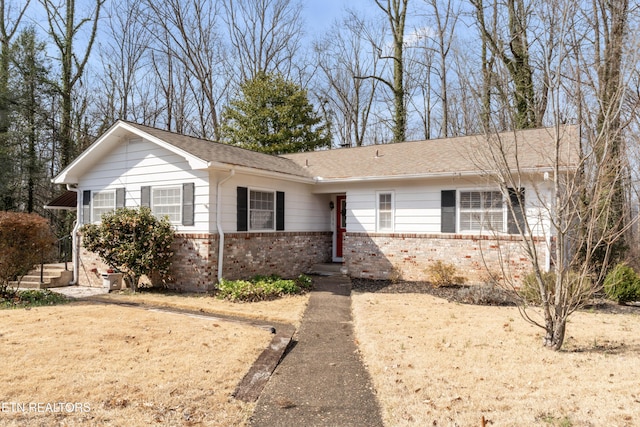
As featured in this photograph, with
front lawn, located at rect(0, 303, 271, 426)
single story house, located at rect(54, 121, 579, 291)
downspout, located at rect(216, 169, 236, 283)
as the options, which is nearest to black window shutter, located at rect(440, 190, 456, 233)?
single story house, located at rect(54, 121, 579, 291)

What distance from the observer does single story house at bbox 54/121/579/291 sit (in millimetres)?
10117

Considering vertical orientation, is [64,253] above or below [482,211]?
below

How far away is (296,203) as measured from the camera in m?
12.8

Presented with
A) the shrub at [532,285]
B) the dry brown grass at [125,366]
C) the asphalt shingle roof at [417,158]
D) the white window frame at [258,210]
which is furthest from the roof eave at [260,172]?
the shrub at [532,285]

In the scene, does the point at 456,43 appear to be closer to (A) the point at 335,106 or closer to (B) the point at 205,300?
(B) the point at 205,300

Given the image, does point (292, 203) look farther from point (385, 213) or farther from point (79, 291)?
point (79, 291)

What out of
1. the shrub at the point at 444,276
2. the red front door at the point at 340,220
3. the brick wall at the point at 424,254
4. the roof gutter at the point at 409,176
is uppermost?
the roof gutter at the point at 409,176

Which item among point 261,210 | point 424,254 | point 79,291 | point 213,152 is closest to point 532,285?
point 424,254

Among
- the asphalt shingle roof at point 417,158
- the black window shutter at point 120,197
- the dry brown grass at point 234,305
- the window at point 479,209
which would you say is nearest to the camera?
the dry brown grass at point 234,305

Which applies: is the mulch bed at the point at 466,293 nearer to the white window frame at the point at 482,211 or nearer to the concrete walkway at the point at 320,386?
the white window frame at the point at 482,211

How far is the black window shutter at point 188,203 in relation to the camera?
33.9 ft

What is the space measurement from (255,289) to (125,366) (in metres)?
4.48

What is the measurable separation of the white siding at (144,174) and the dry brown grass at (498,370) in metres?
4.95

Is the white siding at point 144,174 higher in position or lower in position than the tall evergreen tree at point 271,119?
lower
